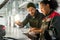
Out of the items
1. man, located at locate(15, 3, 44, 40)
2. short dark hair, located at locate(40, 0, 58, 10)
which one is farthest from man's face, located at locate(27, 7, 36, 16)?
short dark hair, located at locate(40, 0, 58, 10)

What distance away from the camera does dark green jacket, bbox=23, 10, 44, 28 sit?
1254 millimetres

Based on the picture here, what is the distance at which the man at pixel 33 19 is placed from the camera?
125 centimetres

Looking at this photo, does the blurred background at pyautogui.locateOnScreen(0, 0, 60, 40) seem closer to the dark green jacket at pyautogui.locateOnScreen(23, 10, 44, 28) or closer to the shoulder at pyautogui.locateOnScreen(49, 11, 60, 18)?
the dark green jacket at pyautogui.locateOnScreen(23, 10, 44, 28)

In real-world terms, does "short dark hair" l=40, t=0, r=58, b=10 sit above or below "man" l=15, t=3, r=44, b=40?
above

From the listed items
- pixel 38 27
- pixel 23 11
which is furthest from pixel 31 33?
pixel 23 11

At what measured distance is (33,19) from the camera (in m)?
1.27

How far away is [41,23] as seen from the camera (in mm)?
1250

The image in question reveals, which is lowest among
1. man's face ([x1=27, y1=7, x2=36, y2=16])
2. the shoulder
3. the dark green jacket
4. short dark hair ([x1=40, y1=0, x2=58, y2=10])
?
the dark green jacket

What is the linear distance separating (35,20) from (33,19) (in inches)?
0.7

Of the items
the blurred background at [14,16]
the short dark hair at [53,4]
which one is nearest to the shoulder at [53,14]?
the short dark hair at [53,4]

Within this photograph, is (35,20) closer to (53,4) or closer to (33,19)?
(33,19)

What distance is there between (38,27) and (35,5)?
157mm

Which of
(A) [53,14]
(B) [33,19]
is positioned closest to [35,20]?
(B) [33,19]

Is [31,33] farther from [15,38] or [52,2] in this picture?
[52,2]
